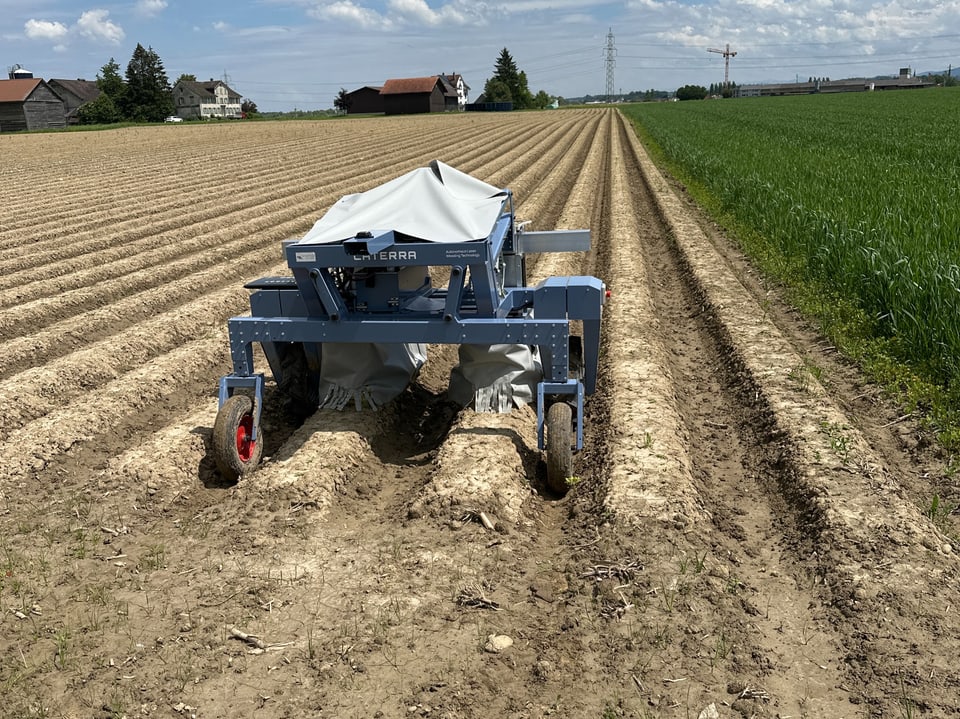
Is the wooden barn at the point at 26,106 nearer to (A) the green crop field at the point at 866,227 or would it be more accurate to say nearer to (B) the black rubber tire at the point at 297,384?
(A) the green crop field at the point at 866,227

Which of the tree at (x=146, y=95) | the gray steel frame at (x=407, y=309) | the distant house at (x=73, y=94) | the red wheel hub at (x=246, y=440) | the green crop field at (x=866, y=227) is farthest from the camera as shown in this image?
the distant house at (x=73, y=94)

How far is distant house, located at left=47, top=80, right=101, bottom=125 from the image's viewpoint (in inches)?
3418

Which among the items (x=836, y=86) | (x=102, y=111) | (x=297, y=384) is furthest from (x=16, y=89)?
(x=836, y=86)

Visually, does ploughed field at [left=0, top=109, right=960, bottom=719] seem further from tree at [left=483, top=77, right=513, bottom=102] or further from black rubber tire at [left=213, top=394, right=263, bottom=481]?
tree at [left=483, top=77, right=513, bottom=102]

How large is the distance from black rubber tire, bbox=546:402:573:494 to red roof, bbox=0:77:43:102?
78171 mm

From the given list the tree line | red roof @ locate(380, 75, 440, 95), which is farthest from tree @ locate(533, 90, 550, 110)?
the tree line

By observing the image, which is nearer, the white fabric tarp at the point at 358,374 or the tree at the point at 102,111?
the white fabric tarp at the point at 358,374

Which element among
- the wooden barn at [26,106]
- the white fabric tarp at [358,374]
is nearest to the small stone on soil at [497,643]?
the white fabric tarp at [358,374]

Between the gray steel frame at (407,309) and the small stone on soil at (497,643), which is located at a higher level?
the gray steel frame at (407,309)

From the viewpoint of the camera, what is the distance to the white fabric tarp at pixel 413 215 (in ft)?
16.8

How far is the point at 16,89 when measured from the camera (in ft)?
230

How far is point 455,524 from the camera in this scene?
14.5 ft

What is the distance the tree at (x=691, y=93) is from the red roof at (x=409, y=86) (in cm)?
4388

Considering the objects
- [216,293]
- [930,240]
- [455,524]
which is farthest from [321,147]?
[455,524]
